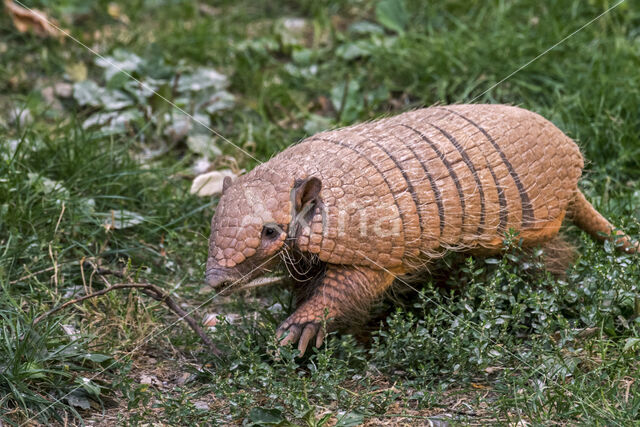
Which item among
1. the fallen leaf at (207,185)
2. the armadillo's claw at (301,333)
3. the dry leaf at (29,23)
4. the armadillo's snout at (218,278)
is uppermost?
the dry leaf at (29,23)

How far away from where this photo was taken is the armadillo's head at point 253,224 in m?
3.87

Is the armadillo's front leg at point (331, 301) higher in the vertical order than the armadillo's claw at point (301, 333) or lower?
higher

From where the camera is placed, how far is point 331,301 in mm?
4141

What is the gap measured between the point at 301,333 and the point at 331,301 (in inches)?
8.7

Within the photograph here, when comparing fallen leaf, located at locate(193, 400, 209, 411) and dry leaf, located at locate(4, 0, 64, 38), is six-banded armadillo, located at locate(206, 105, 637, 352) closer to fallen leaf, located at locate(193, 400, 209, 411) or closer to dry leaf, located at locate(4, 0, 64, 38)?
fallen leaf, located at locate(193, 400, 209, 411)

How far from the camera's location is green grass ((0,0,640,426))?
12.6 feet

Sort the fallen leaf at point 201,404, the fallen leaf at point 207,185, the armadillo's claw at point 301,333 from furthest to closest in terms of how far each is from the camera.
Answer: the fallen leaf at point 207,185 → the armadillo's claw at point 301,333 → the fallen leaf at point 201,404

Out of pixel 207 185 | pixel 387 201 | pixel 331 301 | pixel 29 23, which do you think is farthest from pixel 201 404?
pixel 29 23

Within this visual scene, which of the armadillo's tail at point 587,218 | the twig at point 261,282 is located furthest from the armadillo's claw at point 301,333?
the armadillo's tail at point 587,218

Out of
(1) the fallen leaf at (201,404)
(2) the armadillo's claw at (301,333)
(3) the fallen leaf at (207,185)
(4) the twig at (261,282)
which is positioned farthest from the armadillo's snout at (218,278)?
(3) the fallen leaf at (207,185)

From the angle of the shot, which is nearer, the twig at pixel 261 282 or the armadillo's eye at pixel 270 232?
the armadillo's eye at pixel 270 232

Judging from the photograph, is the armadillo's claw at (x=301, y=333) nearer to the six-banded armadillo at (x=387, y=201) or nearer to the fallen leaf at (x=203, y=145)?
the six-banded armadillo at (x=387, y=201)

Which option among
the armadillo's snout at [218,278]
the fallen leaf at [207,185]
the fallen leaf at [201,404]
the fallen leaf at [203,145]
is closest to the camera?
the armadillo's snout at [218,278]

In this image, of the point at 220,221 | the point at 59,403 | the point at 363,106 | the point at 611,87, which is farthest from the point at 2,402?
the point at 611,87
